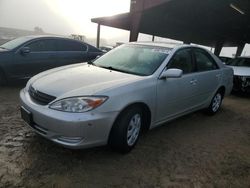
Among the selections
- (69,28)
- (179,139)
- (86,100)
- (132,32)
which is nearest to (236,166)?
(179,139)

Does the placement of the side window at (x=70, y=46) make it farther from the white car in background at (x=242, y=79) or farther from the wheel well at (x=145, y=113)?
the white car in background at (x=242, y=79)

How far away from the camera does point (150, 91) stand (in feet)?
12.3

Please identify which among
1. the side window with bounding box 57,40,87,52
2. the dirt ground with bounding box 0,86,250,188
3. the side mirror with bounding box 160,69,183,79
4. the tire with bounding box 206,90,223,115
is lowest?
the dirt ground with bounding box 0,86,250,188

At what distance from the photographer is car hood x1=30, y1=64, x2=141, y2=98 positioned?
128 inches

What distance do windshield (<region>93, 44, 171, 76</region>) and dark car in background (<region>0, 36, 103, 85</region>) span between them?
2946 millimetres

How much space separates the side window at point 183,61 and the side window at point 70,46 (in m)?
4.16

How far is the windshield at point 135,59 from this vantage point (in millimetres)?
4090

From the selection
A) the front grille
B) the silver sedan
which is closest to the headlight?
the silver sedan

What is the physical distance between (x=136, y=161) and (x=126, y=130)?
0.44 m

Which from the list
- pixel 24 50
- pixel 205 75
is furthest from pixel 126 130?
pixel 24 50

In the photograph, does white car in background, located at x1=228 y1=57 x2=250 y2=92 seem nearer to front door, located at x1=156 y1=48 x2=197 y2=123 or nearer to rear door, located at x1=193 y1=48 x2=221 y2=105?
rear door, located at x1=193 y1=48 x2=221 y2=105

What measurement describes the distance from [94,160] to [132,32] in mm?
8700

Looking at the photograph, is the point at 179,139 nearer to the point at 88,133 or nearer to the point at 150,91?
the point at 150,91

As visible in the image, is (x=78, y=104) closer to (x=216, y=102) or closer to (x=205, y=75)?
(x=205, y=75)
